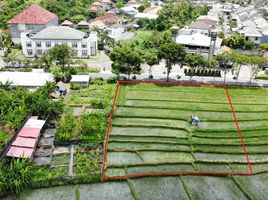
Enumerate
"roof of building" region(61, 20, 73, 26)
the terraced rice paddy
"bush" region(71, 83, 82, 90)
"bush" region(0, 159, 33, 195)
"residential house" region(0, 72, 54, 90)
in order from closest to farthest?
1. "bush" region(0, 159, 33, 195)
2. the terraced rice paddy
3. "residential house" region(0, 72, 54, 90)
4. "bush" region(71, 83, 82, 90)
5. "roof of building" region(61, 20, 73, 26)

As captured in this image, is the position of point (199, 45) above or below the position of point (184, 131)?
above

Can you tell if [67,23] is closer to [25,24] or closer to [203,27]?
[25,24]

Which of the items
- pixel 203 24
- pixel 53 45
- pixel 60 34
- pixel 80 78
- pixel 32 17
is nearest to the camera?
pixel 80 78

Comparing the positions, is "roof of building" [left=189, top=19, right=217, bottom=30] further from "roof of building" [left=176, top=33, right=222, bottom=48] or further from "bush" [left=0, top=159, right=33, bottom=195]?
"bush" [left=0, top=159, right=33, bottom=195]

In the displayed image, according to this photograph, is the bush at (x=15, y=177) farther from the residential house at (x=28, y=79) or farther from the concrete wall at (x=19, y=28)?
the concrete wall at (x=19, y=28)

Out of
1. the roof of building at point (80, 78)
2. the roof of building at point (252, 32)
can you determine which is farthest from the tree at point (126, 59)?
the roof of building at point (252, 32)

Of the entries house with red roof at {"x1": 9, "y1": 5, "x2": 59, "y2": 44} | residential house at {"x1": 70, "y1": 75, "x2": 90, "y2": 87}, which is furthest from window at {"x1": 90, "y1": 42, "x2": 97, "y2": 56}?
residential house at {"x1": 70, "y1": 75, "x2": 90, "y2": 87}

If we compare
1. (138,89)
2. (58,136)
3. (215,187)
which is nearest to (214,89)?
(138,89)

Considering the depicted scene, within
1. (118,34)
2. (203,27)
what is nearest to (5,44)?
(118,34)
